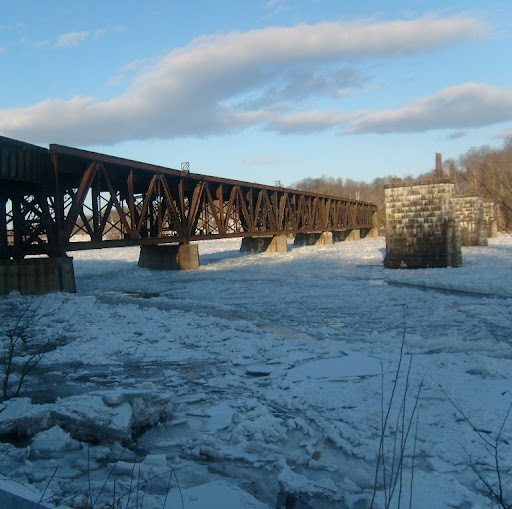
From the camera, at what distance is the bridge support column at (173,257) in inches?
991

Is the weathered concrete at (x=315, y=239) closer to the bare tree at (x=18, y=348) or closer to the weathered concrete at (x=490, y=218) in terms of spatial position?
the weathered concrete at (x=490, y=218)

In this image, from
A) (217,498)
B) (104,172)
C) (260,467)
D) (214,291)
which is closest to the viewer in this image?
(217,498)

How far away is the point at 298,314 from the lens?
11258 mm

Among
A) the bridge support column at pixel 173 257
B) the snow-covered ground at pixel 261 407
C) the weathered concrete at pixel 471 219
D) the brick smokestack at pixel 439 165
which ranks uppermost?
the brick smokestack at pixel 439 165

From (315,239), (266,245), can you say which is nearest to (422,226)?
(266,245)

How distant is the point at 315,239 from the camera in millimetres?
47562

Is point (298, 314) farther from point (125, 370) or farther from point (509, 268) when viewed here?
point (509, 268)

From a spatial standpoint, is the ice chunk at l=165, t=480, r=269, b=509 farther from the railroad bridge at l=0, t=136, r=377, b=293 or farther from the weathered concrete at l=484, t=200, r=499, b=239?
the weathered concrete at l=484, t=200, r=499, b=239

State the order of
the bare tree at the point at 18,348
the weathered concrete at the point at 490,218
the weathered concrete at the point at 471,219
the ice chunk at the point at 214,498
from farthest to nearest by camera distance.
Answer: the weathered concrete at the point at 490,218 → the weathered concrete at the point at 471,219 → the bare tree at the point at 18,348 → the ice chunk at the point at 214,498

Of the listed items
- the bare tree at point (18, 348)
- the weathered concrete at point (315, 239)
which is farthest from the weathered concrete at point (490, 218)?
the bare tree at point (18, 348)

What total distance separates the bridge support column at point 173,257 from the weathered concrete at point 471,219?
19.0 meters

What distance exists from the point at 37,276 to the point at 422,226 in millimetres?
15256

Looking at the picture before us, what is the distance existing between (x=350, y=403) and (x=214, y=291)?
11.3 m

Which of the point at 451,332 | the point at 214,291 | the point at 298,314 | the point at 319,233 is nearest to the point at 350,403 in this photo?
the point at 451,332
